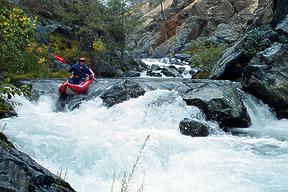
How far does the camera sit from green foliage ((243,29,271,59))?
18.7 meters

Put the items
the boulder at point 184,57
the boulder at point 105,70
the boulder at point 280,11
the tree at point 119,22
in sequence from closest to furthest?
the boulder at point 280,11
the boulder at point 105,70
the tree at point 119,22
the boulder at point 184,57

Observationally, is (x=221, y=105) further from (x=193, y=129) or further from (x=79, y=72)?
(x=79, y=72)

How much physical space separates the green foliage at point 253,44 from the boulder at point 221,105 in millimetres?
5037

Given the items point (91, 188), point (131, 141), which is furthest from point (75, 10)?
point (91, 188)

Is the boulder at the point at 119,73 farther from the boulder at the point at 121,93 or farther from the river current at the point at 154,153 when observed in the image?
the river current at the point at 154,153

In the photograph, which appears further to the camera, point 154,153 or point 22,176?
point 154,153

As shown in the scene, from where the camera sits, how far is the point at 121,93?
14.6 m

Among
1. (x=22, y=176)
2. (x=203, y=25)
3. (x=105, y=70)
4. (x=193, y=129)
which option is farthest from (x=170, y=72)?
(x=22, y=176)

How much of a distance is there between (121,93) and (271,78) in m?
5.88

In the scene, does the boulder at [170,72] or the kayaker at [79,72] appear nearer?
the kayaker at [79,72]

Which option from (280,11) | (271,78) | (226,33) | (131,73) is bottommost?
(131,73)

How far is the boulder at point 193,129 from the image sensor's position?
11375 millimetres

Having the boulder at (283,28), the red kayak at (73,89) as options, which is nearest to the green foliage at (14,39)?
the red kayak at (73,89)

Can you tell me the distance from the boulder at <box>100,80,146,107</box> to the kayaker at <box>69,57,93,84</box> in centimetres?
216
